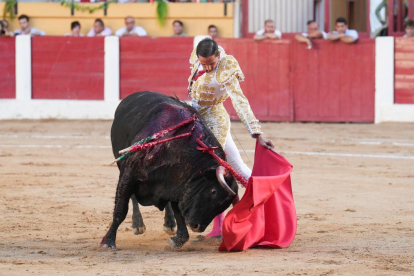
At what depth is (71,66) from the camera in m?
10.8

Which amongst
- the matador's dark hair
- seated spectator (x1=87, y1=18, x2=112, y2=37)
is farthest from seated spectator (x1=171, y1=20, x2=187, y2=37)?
the matador's dark hair

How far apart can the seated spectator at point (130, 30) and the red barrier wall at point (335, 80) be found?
2.12 meters

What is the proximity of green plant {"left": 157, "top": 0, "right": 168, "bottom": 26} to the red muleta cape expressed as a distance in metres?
7.50

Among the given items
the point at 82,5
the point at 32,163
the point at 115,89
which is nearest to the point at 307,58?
the point at 115,89

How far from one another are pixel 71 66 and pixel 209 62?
7.40 metres

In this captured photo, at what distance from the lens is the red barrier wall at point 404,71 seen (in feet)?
33.0

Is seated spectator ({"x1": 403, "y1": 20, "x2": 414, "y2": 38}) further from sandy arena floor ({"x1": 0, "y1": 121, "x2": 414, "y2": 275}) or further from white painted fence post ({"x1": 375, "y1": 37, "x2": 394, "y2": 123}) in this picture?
sandy arena floor ({"x1": 0, "y1": 121, "x2": 414, "y2": 275})

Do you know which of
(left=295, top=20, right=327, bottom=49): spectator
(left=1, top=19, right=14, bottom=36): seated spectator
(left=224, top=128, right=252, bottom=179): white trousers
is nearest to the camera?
(left=224, top=128, right=252, bottom=179): white trousers

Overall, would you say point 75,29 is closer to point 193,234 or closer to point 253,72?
point 253,72

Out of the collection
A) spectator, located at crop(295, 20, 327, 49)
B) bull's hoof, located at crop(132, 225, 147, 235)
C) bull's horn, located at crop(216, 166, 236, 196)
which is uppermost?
spectator, located at crop(295, 20, 327, 49)

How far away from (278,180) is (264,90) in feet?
22.4

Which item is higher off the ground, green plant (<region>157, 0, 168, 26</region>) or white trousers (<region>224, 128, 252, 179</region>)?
green plant (<region>157, 0, 168, 26</region>)

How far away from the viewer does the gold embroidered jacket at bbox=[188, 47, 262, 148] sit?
368 centimetres

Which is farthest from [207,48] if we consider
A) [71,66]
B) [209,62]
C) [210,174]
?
[71,66]
